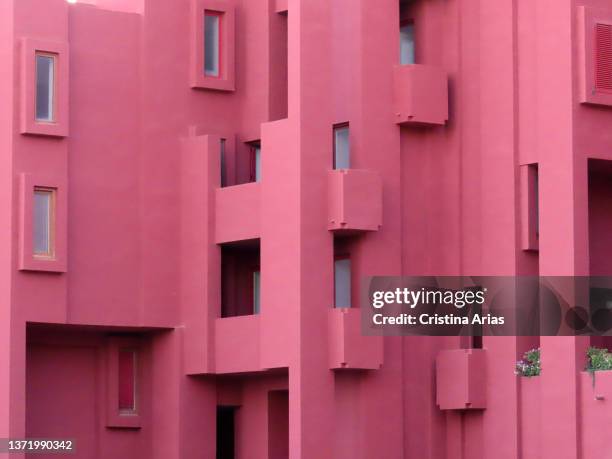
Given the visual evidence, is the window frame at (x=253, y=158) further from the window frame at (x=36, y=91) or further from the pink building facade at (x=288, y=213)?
the window frame at (x=36, y=91)

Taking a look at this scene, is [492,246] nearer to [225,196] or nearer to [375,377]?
[375,377]

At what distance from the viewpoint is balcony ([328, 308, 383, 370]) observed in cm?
3334

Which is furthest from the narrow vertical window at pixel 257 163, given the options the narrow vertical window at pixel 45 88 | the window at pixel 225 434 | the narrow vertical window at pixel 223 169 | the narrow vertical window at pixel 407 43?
the window at pixel 225 434

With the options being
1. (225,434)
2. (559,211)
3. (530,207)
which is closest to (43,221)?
(225,434)

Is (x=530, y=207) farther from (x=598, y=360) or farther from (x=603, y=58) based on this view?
(x=598, y=360)

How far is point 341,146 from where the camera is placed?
35.1 metres

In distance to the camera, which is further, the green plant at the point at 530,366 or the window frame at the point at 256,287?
the window frame at the point at 256,287

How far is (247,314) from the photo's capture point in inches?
1476

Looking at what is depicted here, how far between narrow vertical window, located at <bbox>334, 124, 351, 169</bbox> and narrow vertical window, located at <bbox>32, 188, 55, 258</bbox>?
557 centimetres

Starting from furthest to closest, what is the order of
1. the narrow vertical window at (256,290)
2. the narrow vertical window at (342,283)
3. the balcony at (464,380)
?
the narrow vertical window at (256,290) → the narrow vertical window at (342,283) → the balcony at (464,380)

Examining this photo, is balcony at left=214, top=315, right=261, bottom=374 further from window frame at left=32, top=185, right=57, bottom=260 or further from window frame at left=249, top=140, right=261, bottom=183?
window frame at left=32, top=185, right=57, bottom=260

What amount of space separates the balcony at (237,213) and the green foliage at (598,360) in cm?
711

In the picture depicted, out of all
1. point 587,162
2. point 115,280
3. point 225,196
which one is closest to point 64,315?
point 115,280

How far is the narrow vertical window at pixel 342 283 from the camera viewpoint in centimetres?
3434
